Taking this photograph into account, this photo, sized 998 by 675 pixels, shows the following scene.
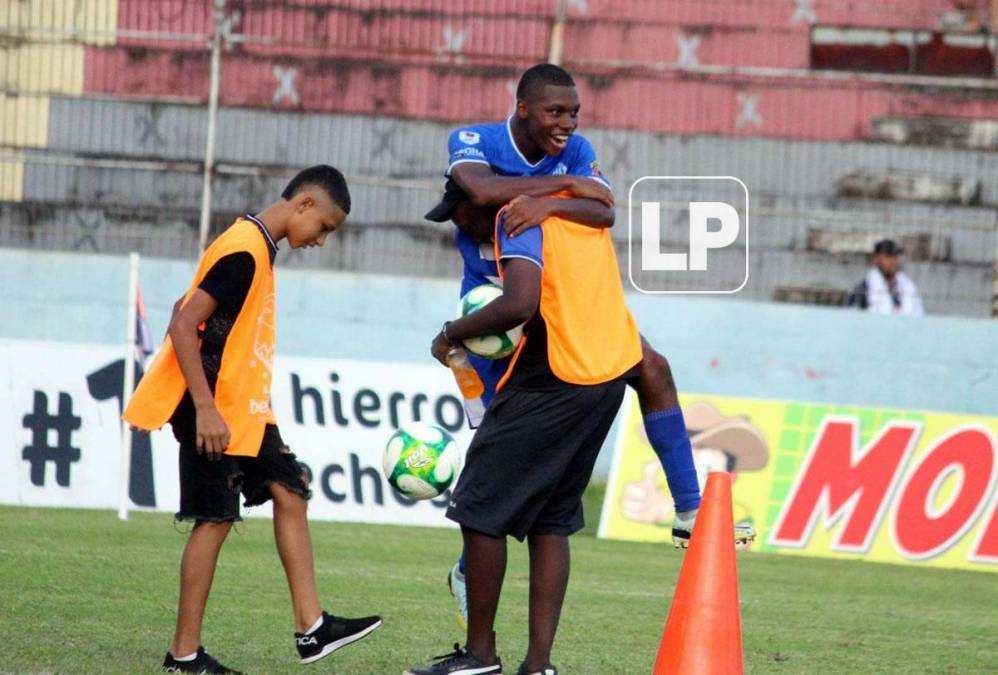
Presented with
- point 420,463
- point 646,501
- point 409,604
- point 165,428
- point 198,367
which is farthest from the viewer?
point 646,501

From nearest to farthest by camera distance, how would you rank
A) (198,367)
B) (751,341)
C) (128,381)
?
1. (198,367)
2. (128,381)
3. (751,341)

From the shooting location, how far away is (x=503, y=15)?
16.5 metres

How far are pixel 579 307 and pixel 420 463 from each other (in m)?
1.00

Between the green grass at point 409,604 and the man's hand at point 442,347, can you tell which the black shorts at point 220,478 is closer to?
the green grass at point 409,604

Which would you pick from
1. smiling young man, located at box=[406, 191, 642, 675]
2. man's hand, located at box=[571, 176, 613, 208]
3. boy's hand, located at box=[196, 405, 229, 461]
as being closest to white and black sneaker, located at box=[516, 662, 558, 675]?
smiling young man, located at box=[406, 191, 642, 675]

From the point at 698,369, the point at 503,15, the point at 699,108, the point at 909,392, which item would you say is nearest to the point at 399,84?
the point at 503,15

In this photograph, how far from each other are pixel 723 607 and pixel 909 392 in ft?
32.2

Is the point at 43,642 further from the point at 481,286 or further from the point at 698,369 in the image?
the point at 698,369

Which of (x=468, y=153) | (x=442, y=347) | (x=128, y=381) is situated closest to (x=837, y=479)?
(x=128, y=381)

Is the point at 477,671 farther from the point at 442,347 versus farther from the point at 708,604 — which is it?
the point at 442,347

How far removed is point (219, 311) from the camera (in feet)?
19.9

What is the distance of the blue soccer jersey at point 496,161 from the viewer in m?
5.95

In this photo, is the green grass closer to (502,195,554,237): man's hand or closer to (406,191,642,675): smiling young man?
(406,191,642,675): smiling young man

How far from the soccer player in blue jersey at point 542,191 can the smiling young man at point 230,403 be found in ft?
1.64
